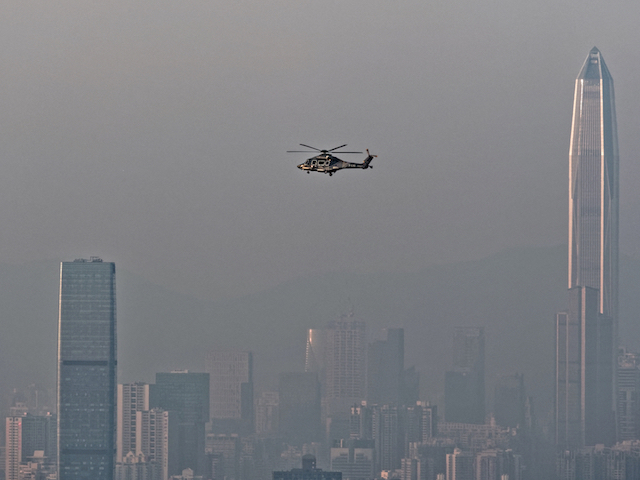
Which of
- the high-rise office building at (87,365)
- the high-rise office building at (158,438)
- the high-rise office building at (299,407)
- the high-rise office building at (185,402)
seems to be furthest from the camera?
the high-rise office building at (87,365)

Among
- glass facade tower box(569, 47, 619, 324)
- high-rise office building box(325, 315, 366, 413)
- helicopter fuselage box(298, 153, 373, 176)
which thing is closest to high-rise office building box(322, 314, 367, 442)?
high-rise office building box(325, 315, 366, 413)

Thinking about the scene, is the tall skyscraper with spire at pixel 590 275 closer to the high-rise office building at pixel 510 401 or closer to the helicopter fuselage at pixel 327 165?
the high-rise office building at pixel 510 401

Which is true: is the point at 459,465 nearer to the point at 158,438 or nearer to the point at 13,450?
the point at 158,438

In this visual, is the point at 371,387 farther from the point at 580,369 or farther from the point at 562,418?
the point at 580,369

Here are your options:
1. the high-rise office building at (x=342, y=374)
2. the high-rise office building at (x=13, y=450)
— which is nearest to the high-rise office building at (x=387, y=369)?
the high-rise office building at (x=342, y=374)

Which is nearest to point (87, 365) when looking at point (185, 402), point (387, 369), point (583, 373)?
point (185, 402)

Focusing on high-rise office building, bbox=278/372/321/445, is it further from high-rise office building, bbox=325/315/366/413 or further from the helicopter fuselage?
the helicopter fuselage

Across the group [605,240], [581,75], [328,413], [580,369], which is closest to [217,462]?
[328,413]
